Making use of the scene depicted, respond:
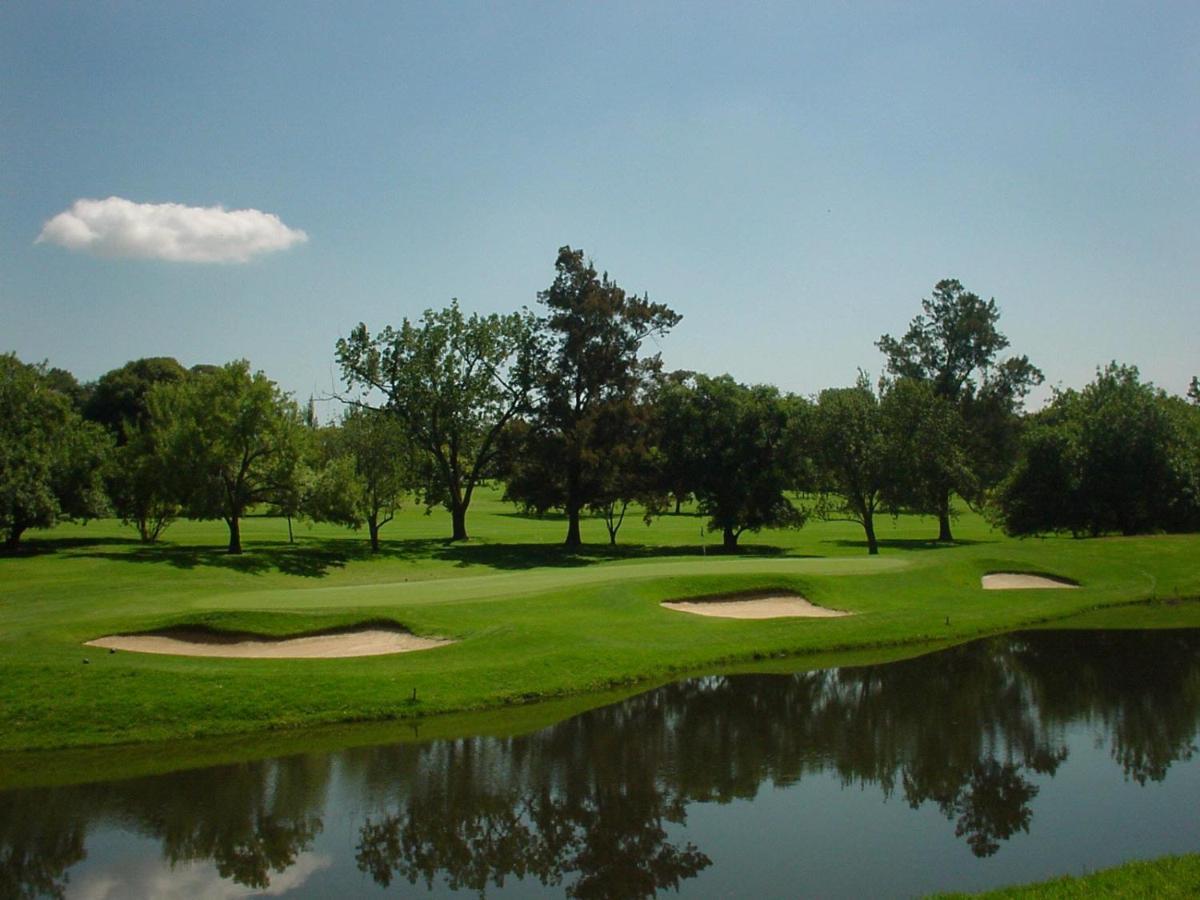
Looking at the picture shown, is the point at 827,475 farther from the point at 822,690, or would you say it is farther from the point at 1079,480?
the point at 822,690

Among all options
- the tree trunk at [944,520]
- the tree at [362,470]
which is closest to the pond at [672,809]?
the tree at [362,470]

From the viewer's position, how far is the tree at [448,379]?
5800 centimetres

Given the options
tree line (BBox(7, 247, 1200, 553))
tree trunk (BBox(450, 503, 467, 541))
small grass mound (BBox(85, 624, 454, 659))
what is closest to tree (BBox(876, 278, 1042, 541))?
tree line (BBox(7, 247, 1200, 553))

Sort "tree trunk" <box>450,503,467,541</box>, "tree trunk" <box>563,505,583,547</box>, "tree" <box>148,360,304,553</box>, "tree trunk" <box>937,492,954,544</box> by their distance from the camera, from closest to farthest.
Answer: "tree" <box>148,360,304,553</box>, "tree trunk" <box>563,505,583,547</box>, "tree trunk" <box>450,503,467,541</box>, "tree trunk" <box>937,492,954,544</box>

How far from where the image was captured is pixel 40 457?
4378 centimetres

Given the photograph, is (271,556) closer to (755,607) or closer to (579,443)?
(579,443)

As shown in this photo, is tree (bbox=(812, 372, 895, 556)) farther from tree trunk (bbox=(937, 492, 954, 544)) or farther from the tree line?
tree trunk (bbox=(937, 492, 954, 544))

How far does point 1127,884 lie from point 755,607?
63.6ft

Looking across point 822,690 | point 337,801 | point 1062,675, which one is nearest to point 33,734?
point 337,801

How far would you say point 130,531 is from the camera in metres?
63.8

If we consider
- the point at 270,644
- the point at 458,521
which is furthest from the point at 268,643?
the point at 458,521

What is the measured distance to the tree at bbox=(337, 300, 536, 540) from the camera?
58.0 meters

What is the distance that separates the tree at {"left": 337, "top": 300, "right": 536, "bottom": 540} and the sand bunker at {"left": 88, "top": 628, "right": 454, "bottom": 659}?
35.7 m

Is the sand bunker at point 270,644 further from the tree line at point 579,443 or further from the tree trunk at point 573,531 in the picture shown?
the tree trunk at point 573,531
